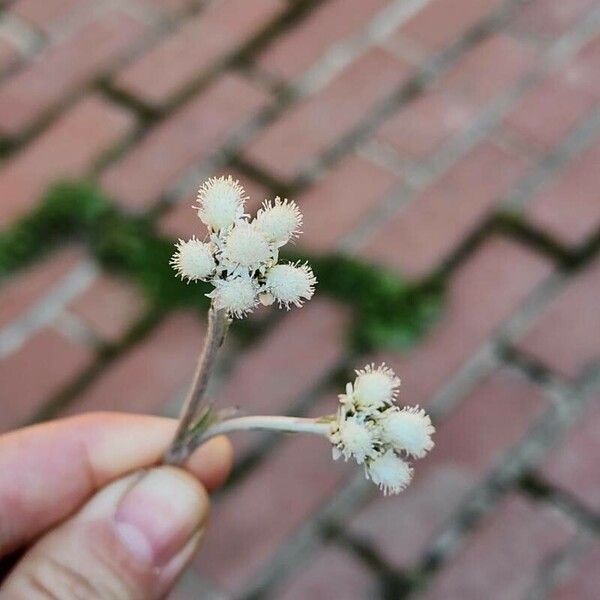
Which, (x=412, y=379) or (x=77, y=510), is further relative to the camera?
(x=412, y=379)

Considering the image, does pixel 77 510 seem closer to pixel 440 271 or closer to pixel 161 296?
pixel 161 296

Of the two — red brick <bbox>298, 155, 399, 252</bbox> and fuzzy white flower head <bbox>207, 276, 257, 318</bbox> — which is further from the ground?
fuzzy white flower head <bbox>207, 276, 257, 318</bbox>

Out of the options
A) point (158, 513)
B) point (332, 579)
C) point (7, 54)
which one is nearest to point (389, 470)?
point (158, 513)

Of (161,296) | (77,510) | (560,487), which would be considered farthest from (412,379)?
(77,510)

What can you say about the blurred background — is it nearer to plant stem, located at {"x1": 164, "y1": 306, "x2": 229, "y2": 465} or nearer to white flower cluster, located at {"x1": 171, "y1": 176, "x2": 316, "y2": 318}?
plant stem, located at {"x1": 164, "y1": 306, "x2": 229, "y2": 465}

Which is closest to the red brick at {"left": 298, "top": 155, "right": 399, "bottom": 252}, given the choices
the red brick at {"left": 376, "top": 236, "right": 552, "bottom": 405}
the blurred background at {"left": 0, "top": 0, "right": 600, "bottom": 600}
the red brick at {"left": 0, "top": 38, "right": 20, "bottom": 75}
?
the blurred background at {"left": 0, "top": 0, "right": 600, "bottom": 600}

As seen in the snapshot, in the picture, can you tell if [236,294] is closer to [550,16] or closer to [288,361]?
[288,361]

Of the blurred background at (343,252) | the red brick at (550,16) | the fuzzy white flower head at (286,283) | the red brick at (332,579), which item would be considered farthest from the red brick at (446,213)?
the fuzzy white flower head at (286,283)

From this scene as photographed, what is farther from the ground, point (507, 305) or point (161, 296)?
point (507, 305)
